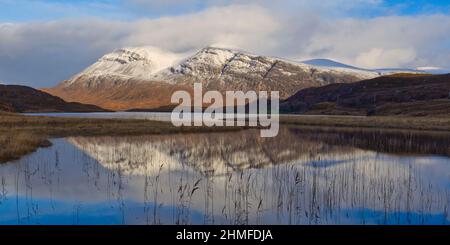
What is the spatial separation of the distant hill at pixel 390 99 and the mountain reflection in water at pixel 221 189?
8287 centimetres

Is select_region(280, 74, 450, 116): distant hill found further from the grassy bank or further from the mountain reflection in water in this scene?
the mountain reflection in water

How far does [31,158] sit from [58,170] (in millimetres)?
5064

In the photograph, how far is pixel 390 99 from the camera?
154000 mm

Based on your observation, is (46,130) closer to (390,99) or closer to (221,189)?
(221,189)

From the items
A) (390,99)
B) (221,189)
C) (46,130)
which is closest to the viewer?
(221,189)

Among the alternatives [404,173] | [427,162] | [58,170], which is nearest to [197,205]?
[58,170]

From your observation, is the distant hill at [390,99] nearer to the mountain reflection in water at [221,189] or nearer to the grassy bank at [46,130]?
the grassy bank at [46,130]

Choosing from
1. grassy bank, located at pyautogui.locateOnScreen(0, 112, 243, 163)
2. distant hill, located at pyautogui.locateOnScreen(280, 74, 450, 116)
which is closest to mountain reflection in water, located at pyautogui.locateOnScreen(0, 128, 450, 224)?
grassy bank, located at pyautogui.locateOnScreen(0, 112, 243, 163)

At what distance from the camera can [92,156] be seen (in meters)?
30.3

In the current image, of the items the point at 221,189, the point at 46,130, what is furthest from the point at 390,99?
the point at 221,189

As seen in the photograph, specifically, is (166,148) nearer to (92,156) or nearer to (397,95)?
(92,156)

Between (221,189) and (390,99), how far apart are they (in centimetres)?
14700

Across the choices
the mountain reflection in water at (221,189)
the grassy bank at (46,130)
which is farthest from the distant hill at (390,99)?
the mountain reflection in water at (221,189)
